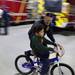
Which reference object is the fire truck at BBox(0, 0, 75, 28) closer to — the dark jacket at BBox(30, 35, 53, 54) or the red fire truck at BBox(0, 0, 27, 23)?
the red fire truck at BBox(0, 0, 27, 23)

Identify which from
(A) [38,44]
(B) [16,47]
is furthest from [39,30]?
(B) [16,47]

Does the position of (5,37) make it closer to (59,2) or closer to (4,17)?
(4,17)

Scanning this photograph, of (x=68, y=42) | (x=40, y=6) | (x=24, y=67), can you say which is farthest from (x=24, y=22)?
(x=24, y=67)

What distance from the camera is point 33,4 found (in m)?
12.0

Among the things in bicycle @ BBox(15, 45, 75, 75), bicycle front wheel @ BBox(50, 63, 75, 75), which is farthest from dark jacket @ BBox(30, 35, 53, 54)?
bicycle front wheel @ BBox(50, 63, 75, 75)

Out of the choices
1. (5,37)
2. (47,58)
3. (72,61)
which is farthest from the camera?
(5,37)

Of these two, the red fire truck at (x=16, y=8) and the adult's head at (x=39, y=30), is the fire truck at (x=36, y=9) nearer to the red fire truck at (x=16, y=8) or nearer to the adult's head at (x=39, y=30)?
the red fire truck at (x=16, y=8)

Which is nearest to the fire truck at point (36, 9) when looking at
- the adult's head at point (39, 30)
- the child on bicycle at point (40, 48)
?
the child on bicycle at point (40, 48)

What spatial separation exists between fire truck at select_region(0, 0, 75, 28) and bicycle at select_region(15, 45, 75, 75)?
13.6ft

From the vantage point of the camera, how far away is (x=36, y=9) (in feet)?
39.1

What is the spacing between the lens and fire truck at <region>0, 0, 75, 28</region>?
34.7 ft

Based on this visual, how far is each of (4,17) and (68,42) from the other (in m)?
2.59

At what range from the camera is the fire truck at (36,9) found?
1058 cm

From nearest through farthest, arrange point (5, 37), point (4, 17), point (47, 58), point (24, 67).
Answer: point (47, 58)
point (24, 67)
point (5, 37)
point (4, 17)
